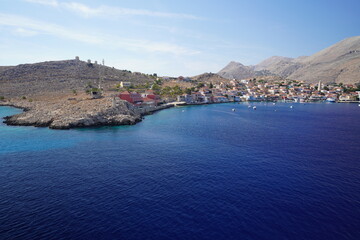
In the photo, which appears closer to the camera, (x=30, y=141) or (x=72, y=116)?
(x=30, y=141)

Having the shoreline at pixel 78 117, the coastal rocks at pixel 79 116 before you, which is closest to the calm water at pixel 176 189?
the shoreline at pixel 78 117

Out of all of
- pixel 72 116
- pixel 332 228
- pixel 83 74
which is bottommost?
pixel 332 228

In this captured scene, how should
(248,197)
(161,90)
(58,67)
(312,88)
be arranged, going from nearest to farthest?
(248,197) → (161,90) → (58,67) → (312,88)

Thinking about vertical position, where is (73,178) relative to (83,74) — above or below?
below

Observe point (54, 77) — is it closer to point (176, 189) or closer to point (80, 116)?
point (80, 116)

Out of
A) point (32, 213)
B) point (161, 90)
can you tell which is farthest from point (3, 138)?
point (161, 90)

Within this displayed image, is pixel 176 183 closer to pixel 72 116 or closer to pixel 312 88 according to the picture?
pixel 72 116

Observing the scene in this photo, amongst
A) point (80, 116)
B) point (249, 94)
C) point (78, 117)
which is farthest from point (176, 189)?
point (249, 94)
